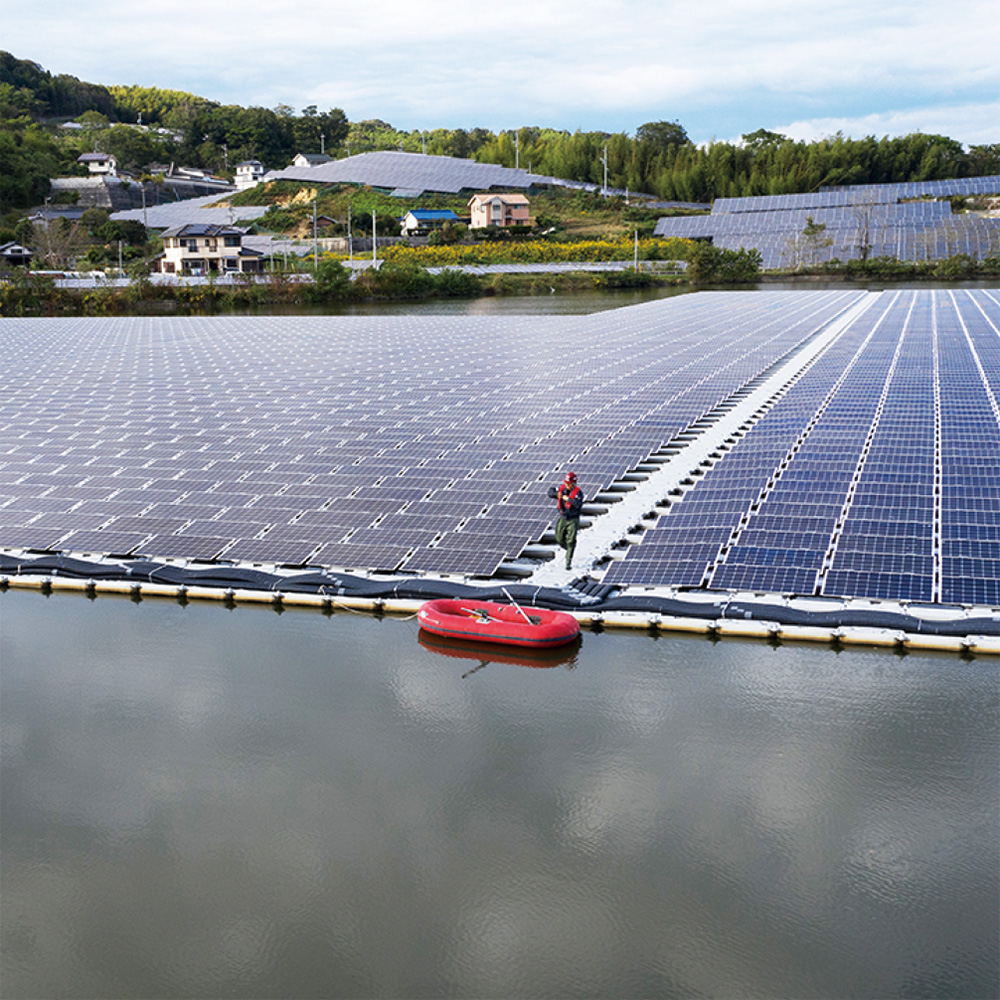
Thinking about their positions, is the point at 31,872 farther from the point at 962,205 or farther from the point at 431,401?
the point at 962,205

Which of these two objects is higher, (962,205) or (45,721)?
(962,205)

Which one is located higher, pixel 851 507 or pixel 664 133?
pixel 664 133

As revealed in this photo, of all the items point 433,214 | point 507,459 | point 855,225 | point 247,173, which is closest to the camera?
point 507,459

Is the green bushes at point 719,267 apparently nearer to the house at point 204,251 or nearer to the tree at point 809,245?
the tree at point 809,245

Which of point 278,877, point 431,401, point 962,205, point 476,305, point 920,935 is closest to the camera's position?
point 920,935

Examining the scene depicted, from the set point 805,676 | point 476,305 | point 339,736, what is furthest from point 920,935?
point 476,305

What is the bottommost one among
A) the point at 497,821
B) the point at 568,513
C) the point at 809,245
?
the point at 497,821

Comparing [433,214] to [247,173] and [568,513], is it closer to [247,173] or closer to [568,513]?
[247,173]

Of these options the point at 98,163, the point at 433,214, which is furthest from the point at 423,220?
the point at 98,163
